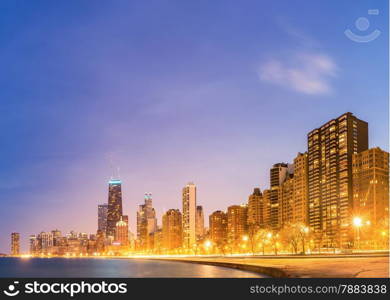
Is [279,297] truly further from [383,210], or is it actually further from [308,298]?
[383,210]

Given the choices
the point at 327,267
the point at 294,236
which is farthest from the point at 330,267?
the point at 294,236

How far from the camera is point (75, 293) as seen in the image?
79.9ft

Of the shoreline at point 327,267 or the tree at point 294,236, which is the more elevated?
the shoreline at point 327,267

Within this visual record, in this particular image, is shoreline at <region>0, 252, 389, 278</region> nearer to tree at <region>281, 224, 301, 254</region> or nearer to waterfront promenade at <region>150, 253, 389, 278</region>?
waterfront promenade at <region>150, 253, 389, 278</region>

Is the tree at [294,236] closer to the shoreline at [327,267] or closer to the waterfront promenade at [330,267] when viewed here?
the shoreline at [327,267]

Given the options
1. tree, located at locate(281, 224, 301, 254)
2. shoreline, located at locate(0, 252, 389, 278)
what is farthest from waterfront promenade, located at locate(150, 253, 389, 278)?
tree, located at locate(281, 224, 301, 254)

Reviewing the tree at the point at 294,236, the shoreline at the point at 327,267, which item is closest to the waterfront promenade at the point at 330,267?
the shoreline at the point at 327,267

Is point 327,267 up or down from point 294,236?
up

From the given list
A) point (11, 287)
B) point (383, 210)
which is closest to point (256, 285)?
point (11, 287)

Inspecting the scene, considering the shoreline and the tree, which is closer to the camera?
the shoreline

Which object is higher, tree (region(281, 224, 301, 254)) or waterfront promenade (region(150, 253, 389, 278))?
waterfront promenade (region(150, 253, 389, 278))

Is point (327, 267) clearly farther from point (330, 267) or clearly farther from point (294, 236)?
point (294, 236)

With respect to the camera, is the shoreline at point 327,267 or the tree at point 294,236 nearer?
the shoreline at point 327,267

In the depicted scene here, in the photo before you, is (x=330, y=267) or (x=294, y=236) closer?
→ (x=330, y=267)
